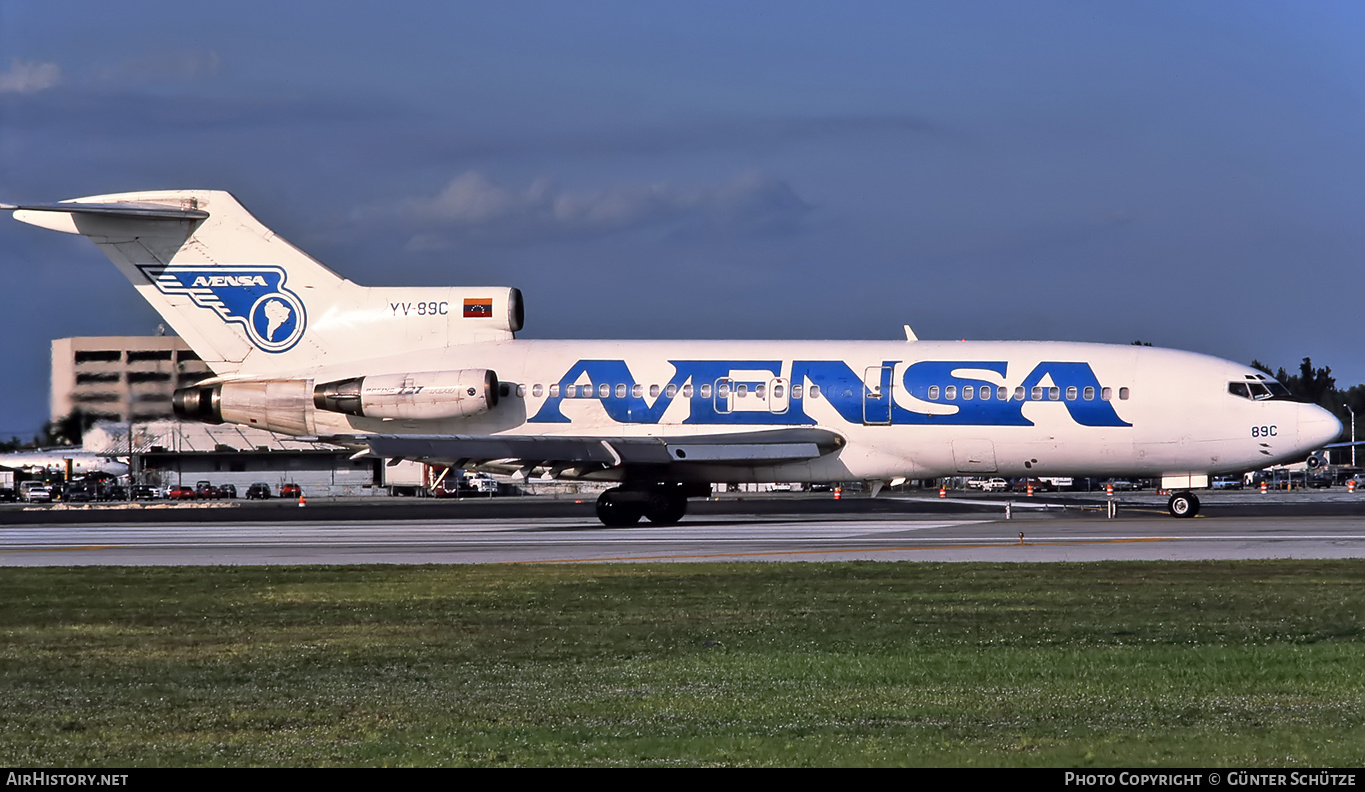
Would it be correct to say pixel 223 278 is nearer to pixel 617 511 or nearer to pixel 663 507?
pixel 617 511

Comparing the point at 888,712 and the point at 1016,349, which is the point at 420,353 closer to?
the point at 1016,349

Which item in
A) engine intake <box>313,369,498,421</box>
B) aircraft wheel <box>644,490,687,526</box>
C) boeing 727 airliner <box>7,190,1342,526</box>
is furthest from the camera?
engine intake <box>313,369,498,421</box>

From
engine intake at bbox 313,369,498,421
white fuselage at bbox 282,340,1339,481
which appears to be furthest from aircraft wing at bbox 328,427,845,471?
engine intake at bbox 313,369,498,421

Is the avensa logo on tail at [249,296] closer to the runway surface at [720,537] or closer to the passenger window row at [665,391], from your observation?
the runway surface at [720,537]

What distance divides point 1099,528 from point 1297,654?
58.1 feet

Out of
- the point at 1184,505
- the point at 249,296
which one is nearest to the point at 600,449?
the point at 249,296

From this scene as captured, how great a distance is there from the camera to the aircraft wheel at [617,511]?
32.6 m

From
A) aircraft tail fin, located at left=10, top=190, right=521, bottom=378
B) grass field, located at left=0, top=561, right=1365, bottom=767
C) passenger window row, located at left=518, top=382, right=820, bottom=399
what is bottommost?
grass field, located at left=0, top=561, right=1365, bottom=767

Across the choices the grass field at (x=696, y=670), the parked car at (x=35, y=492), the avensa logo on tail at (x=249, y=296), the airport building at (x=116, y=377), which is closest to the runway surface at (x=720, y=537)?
the airport building at (x=116, y=377)

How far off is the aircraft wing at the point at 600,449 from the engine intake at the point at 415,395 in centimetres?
116

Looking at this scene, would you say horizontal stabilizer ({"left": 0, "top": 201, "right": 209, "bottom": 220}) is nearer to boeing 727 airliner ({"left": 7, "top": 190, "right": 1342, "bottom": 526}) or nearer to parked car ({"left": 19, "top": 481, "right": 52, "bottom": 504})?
boeing 727 airliner ({"left": 7, "top": 190, "right": 1342, "bottom": 526})

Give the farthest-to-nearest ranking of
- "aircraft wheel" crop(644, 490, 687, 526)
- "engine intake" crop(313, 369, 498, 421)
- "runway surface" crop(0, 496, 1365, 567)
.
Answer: "engine intake" crop(313, 369, 498, 421) → "aircraft wheel" crop(644, 490, 687, 526) → "runway surface" crop(0, 496, 1365, 567)

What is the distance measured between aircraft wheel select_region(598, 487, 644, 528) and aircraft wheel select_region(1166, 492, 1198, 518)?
1289cm

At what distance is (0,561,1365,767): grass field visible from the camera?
829 centimetres
